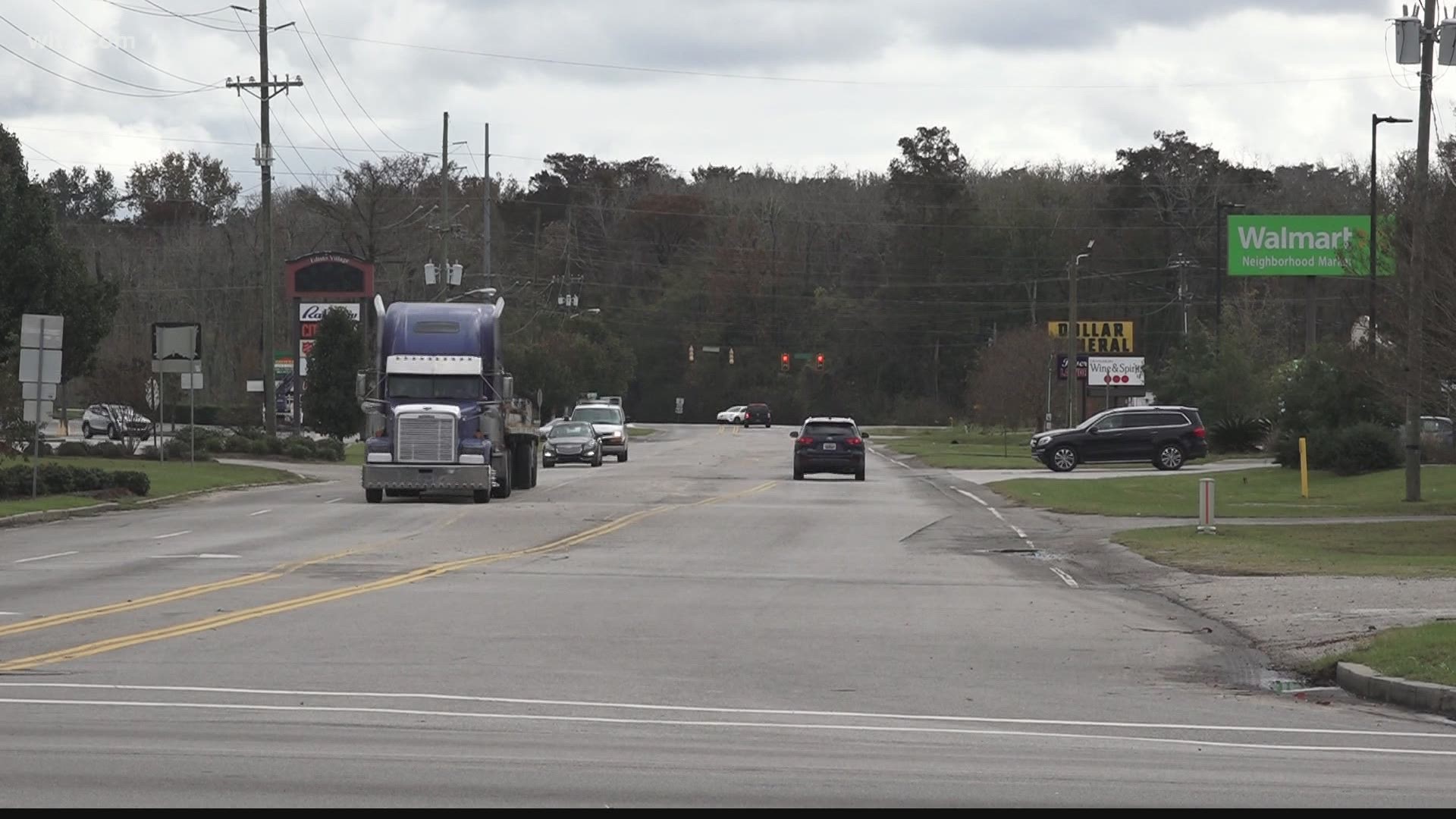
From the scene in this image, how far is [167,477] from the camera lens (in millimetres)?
42438

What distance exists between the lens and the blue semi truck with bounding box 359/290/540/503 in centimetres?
3500

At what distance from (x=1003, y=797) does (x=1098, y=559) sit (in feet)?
56.2

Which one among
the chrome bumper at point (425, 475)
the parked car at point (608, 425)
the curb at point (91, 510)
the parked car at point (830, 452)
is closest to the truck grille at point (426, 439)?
the chrome bumper at point (425, 475)

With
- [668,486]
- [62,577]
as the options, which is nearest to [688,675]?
[62,577]

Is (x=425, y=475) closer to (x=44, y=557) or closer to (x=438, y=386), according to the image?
(x=438, y=386)

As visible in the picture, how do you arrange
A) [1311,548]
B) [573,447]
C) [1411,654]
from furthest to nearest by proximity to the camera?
[573,447] → [1311,548] → [1411,654]

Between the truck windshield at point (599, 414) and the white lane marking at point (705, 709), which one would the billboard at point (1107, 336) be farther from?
the white lane marking at point (705, 709)

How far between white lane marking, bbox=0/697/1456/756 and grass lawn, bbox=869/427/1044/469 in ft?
151

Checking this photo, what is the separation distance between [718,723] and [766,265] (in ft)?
425

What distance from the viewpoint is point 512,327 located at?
10094cm

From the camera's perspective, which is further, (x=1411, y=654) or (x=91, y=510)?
(x=91, y=510)

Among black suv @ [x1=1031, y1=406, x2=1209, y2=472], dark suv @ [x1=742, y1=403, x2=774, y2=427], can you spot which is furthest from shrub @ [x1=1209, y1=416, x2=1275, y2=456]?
dark suv @ [x1=742, y1=403, x2=774, y2=427]

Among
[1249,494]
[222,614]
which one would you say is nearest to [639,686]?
[222,614]

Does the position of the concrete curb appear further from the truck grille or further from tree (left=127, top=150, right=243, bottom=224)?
tree (left=127, top=150, right=243, bottom=224)
